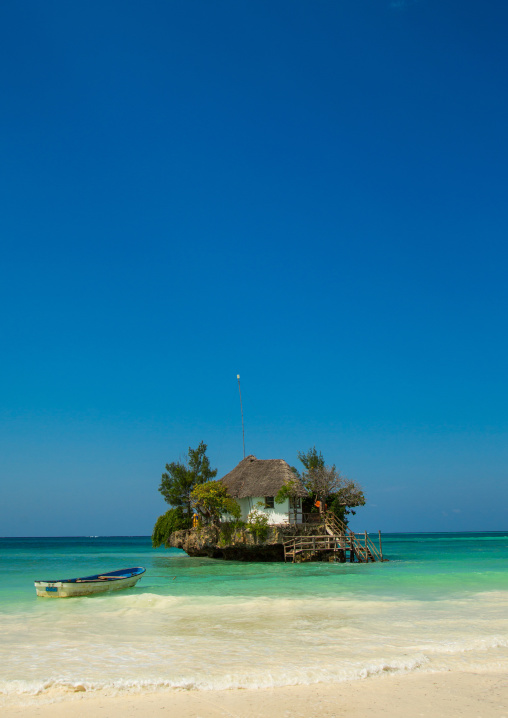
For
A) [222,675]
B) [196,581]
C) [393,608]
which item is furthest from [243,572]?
[222,675]

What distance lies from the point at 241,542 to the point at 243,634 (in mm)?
20693

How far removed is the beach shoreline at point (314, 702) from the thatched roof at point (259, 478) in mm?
23775

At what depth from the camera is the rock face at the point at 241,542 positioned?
3262 centimetres

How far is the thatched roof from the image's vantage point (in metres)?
33.1

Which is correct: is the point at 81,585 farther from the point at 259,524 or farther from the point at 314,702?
the point at 314,702

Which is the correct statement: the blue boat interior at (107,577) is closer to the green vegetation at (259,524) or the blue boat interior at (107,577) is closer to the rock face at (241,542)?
the green vegetation at (259,524)

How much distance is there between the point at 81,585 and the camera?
20.7 metres

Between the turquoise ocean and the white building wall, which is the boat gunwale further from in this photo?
the white building wall

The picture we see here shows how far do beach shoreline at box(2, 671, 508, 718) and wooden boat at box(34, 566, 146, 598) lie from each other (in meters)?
12.7

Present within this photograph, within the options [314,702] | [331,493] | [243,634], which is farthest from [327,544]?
[314,702]

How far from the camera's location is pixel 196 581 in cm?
2508

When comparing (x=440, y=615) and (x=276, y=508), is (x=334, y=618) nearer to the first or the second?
(x=440, y=615)

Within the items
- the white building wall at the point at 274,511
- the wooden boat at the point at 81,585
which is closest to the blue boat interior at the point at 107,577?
the wooden boat at the point at 81,585

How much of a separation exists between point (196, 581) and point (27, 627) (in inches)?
443
